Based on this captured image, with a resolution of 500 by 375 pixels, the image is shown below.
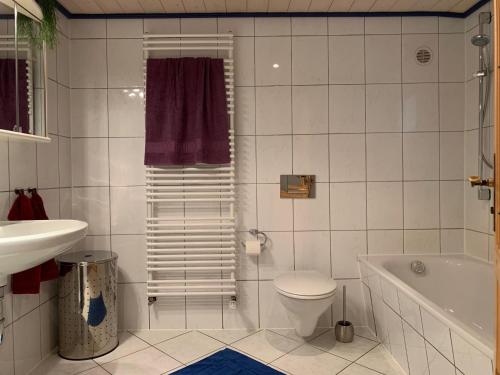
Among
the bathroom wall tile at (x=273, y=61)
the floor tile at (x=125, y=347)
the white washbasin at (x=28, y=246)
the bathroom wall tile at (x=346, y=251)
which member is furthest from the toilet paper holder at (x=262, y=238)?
the white washbasin at (x=28, y=246)

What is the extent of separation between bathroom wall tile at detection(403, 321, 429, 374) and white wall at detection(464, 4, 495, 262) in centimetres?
88

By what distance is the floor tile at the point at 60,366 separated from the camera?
6.21ft

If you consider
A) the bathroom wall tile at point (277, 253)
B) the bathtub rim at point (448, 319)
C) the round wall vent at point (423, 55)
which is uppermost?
the round wall vent at point (423, 55)

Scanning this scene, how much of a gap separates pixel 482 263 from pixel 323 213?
1.04 meters

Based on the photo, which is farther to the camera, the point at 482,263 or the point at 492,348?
the point at 482,263

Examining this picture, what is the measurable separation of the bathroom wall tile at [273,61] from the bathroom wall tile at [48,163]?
1388 mm

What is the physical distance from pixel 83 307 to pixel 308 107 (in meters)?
1.91

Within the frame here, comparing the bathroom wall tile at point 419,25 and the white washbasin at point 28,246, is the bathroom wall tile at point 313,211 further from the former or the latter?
the white washbasin at point 28,246

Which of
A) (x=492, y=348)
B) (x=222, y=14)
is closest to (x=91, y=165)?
Answer: (x=222, y=14)

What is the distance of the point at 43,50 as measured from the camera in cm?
188

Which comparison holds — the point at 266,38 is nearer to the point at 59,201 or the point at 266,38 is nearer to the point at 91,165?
the point at 91,165

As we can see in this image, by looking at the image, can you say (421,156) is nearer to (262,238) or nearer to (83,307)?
(262,238)

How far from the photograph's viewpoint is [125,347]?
2146 mm

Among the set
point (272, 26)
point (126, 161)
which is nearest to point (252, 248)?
point (126, 161)
